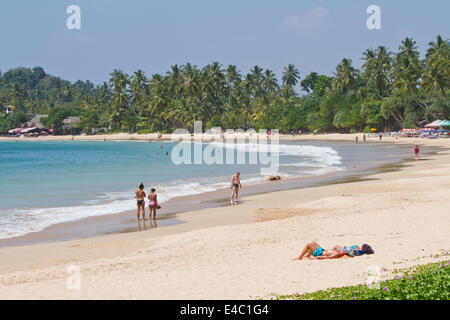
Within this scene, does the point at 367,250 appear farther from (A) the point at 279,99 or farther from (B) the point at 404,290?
(A) the point at 279,99

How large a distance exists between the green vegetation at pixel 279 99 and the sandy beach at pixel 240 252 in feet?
235

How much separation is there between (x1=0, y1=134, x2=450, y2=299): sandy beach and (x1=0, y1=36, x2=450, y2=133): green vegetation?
7166 cm

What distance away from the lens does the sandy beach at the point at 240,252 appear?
10258mm

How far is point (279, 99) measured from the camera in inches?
5236

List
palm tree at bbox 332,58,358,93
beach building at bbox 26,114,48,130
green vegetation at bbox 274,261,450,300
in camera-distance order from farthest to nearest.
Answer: beach building at bbox 26,114,48,130
palm tree at bbox 332,58,358,93
green vegetation at bbox 274,261,450,300

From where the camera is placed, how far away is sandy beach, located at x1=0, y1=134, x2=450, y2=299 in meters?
10.3

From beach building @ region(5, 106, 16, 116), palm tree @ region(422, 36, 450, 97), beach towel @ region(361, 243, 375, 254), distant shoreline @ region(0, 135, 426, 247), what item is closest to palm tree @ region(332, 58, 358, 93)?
palm tree @ region(422, 36, 450, 97)

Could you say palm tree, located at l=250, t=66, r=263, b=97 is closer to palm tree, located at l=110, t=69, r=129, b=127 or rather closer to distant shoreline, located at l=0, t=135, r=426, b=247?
palm tree, located at l=110, t=69, r=129, b=127

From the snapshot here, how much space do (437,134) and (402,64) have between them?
23.7 m

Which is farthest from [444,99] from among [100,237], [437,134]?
[100,237]

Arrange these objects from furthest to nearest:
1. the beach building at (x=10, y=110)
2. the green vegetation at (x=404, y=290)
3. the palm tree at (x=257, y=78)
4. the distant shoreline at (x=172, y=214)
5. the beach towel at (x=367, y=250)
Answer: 1. the beach building at (x=10, y=110)
2. the palm tree at (x=257, y=78)
3. the distant shoreline at (x=172, y=214)
4. the beach towel at (x=367, y=250)
5. the green vegetation at (x=404, y=290)

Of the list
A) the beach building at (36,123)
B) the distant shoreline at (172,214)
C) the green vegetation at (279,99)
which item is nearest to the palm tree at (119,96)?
the green vegetation at (279,99)

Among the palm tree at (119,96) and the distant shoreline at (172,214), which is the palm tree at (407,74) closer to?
the distant shoreline at (172,214)

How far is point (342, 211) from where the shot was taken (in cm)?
1908
